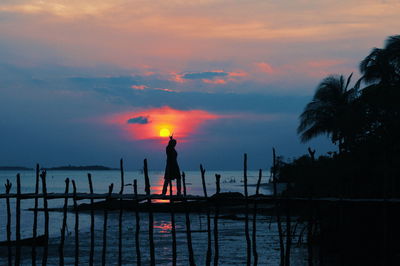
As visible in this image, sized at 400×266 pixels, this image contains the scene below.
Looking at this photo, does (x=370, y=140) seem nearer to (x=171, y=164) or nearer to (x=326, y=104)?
(x=171, y=164)

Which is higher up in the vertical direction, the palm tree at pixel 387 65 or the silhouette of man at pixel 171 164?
the palm tree at pixel 387 65

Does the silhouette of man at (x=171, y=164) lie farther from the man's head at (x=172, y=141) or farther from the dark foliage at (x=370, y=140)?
the dark foliage at (x=370, y=140)

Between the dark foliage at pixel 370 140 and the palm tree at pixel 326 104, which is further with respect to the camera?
the palm tree at pixel 326 104

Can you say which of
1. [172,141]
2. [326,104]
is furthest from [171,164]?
[326,104]

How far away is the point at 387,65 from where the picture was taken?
1936cm

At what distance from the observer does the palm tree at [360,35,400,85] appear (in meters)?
19.1

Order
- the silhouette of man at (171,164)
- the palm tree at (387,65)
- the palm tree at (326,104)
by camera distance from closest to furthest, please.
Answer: the silhouette of man at (171,164), the palm tree at (387,65), the palm tree at (326,104)

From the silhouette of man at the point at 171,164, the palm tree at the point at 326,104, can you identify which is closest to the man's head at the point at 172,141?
the silhouette of man at the point at 171,164

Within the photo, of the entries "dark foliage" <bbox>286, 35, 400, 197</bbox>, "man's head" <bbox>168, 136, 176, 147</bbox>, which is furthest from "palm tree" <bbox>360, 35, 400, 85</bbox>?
"man's head" <bbox>168, 136, 176, 147</bbox>

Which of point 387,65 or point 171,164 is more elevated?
point 387,65

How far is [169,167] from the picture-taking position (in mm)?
13234

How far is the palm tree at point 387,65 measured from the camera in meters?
19.1

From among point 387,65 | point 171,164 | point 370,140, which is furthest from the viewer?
point 387,65

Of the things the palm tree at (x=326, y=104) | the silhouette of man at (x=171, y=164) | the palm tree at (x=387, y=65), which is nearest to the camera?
the silhouette of man at (x=171, y=164)
